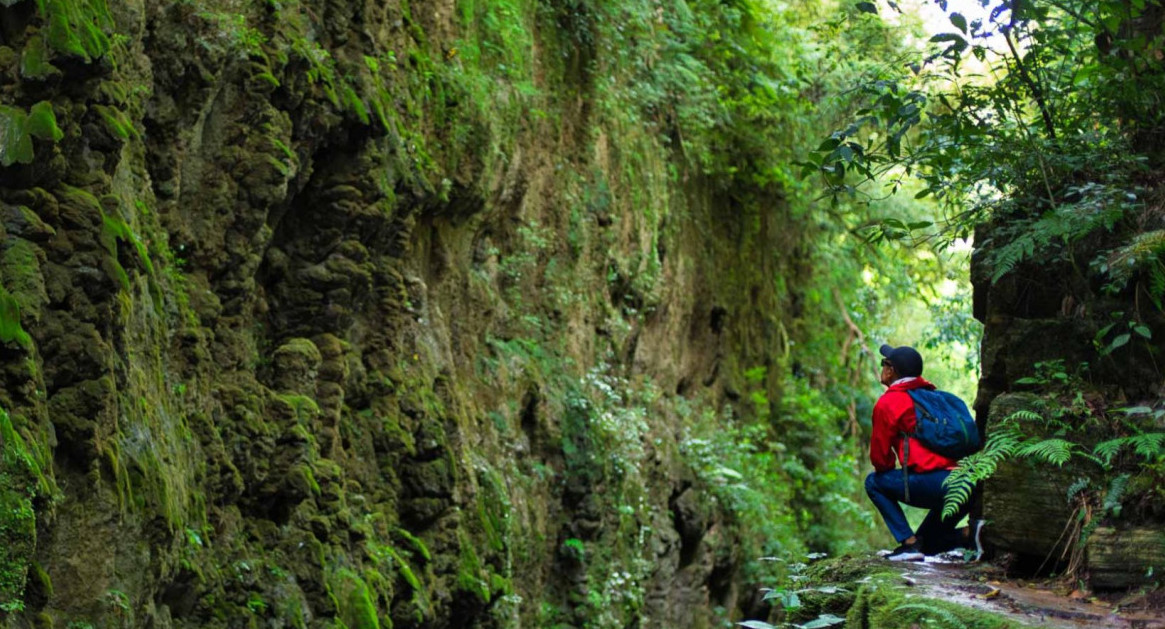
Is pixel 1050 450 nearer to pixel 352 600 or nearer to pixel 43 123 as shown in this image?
pixel 352 600

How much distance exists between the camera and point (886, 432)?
7562mm

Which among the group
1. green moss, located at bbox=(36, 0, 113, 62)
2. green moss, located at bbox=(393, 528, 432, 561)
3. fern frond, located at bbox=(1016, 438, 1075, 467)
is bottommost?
Answer: green moss, located at bbox=(393, 528, 432, 561)

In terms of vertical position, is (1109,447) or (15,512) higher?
(1109,447)

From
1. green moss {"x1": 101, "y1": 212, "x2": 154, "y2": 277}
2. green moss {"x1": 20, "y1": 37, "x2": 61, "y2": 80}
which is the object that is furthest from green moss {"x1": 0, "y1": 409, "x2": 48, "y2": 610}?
green moss {"x1": 20, "y1": 37, "x2": 61, "y2": 80}

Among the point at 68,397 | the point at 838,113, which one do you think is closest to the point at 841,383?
the point at 838,113

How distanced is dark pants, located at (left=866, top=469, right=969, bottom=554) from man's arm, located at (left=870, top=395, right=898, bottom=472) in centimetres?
7

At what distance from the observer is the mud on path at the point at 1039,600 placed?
5.05m

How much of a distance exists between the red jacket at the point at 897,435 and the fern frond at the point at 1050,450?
1.13 m

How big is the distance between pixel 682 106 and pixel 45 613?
14.0 meters

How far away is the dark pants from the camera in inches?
290

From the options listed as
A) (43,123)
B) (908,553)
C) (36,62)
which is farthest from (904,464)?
(36,62)

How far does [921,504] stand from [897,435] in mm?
479

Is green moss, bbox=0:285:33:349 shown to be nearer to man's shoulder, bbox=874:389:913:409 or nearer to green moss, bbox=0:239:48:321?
green moss, bbox=0:239:48:321

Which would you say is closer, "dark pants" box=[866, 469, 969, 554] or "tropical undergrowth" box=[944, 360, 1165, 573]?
"tropical undergrowth" box=[944, 360, 1165, 573]
